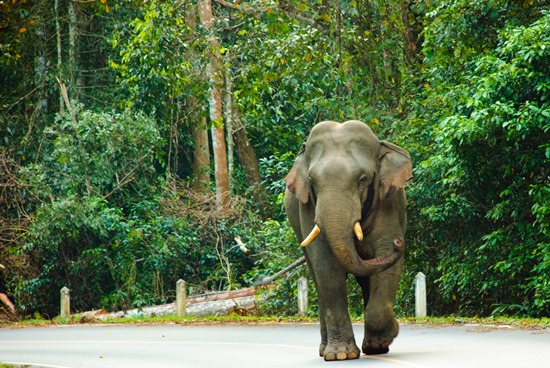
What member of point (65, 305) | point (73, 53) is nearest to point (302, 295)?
point (65, 305)

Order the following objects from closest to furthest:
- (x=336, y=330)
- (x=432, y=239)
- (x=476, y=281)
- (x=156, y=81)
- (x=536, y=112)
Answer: (x=336, y=330) → (x=536, y=112) → (x=476, y=281) → (x=432, y=239) → (x=156, y=81)

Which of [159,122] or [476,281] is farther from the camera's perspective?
[159,122]

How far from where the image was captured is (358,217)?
1222cm

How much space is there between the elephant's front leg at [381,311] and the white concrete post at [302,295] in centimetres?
1071

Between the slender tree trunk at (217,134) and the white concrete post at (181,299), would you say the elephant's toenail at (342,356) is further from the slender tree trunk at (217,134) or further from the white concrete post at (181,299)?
the slender tree trunk at (217,134)

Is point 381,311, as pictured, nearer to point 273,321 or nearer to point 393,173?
point 393,173

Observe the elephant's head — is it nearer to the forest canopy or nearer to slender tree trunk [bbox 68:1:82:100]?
the forest canopy

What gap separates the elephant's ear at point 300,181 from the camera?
42.4 feet

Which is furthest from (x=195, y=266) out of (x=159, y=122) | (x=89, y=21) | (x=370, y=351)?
(x=370, y=351)

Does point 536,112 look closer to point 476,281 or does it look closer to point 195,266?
point 476,281

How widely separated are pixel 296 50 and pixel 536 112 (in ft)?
22.2

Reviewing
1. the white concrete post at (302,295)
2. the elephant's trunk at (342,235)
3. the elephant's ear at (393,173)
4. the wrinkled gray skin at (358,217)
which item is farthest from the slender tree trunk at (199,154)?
the elephant's trunk at (342,235)

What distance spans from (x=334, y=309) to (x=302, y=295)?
11123 millimetres

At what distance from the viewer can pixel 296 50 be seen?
25188 millimetres
